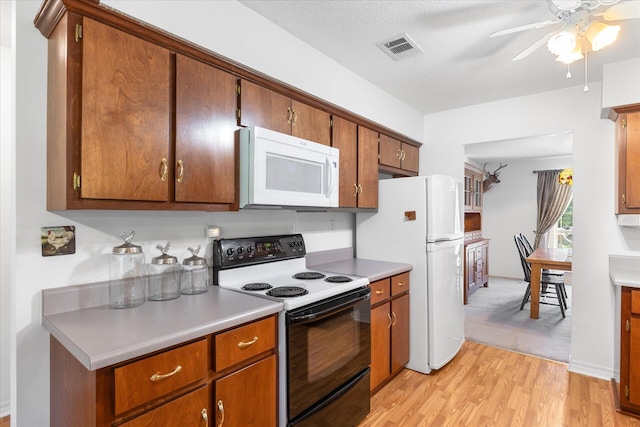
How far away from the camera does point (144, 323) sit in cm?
131

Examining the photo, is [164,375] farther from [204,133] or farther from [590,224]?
[590,224]

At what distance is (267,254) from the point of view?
88.0 inches

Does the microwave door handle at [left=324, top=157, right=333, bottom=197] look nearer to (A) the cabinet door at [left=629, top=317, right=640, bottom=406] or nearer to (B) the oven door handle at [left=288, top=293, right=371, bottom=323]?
(B) the oven door handle at [left=288, top=293, right=371, bottom=323]

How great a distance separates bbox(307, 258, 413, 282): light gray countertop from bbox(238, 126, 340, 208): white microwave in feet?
1.80

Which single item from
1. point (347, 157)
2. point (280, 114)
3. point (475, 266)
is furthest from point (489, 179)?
point (280, 114)

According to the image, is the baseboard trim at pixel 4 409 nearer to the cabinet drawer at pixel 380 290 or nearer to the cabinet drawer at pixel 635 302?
the cabinet drawer at pixel 380 290

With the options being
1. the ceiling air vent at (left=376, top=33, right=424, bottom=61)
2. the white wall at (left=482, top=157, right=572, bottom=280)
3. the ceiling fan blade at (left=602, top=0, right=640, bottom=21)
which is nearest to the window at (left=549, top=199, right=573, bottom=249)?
the white wall at (left=482, top=157, right=572, bottom=280)

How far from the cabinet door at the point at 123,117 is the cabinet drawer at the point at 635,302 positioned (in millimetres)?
2943

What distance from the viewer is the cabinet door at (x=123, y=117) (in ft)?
4.35

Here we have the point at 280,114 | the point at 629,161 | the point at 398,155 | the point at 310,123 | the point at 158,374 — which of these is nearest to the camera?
the point at 158,374

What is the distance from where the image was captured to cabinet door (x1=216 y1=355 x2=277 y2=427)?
1.36 m

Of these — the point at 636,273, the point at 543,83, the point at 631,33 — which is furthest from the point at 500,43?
the point at 636,273

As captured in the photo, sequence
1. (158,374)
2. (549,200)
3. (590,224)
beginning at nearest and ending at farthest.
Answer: (158,374) < (590,224) < (549,200)

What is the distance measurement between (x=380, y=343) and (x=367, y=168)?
1.41 meters
